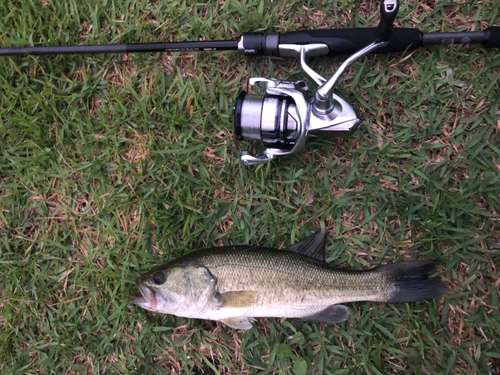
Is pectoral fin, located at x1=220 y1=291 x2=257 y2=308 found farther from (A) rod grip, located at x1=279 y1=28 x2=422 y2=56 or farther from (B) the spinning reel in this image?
(A) rod grip, located at x1=279 y1=28 x2=422 y2=56

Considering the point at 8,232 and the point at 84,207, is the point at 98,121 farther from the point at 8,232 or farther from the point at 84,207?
the point at 8,232

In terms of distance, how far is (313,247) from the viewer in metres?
2.70

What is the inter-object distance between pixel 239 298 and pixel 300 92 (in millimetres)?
1536

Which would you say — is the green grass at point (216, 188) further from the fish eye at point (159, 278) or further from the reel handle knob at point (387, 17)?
the reel handle knob at point (387, 17)

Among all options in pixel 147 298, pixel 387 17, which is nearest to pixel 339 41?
pixel 387 17

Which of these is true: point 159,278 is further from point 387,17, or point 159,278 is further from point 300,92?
point 387,17

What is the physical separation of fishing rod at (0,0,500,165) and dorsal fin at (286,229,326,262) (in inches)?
27.5

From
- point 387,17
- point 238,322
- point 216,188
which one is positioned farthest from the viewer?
point 216,188

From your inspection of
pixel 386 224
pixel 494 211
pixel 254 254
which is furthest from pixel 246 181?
pixel 494 211

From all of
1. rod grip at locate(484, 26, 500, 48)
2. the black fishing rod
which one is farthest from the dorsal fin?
rod grip at locate(484, 26, 500, 48)

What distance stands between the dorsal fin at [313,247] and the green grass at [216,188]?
0.32ft

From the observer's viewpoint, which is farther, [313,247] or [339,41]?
[313,247]

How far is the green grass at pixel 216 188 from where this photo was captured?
2.69 meters

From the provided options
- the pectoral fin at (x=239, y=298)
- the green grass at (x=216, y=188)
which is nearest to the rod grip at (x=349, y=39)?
the green grass at (x=216, y=188)
